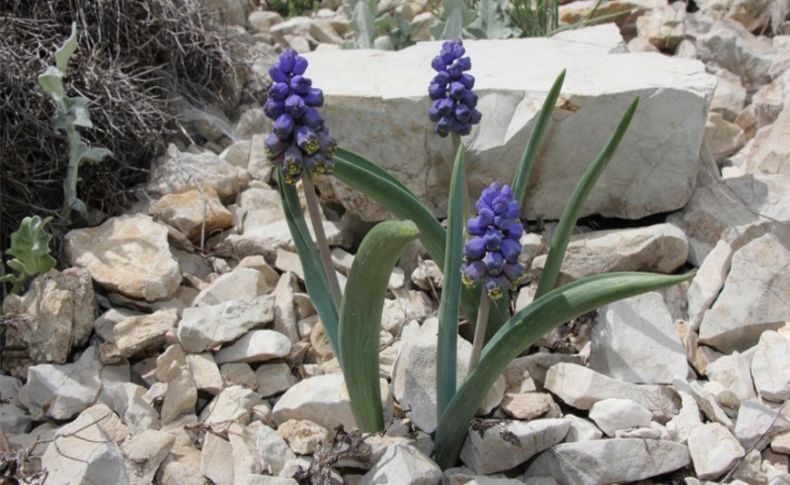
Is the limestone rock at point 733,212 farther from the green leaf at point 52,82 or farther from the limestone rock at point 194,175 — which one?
the green leaf at point 52,82

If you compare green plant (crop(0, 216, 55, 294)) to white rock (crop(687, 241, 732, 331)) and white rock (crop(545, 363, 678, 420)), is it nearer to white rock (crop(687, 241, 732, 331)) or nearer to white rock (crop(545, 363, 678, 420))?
white rock (crop(545, 363, 678, 420))

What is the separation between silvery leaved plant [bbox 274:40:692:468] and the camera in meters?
2.27

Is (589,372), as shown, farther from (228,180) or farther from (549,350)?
(228,180)

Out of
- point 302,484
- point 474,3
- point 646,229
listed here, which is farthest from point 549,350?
point 474,3

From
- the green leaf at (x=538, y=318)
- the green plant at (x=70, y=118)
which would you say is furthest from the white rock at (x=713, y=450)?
the green plant at (x=70, y=118)

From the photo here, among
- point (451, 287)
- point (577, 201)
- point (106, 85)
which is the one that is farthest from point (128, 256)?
point (577, 201)

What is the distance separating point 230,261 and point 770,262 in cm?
193

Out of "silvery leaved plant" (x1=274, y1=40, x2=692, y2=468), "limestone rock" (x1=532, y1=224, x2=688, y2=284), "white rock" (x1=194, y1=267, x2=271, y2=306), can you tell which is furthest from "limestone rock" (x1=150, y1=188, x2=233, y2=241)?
"limestone rock" (x1=532, y1=224, x2=688, y2=284)

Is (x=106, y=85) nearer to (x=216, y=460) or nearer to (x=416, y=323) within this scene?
(x=416, y=323)

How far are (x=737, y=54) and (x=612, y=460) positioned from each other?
3.05m

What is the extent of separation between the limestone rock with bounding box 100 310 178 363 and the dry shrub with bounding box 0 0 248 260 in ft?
1.92

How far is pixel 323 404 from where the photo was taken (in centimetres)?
281

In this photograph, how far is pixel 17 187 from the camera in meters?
3.49

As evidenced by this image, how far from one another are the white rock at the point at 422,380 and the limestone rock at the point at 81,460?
800mm
